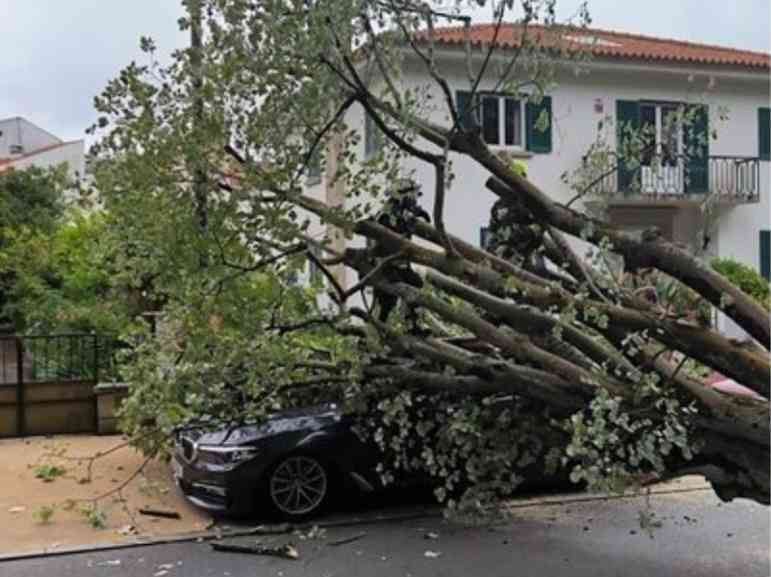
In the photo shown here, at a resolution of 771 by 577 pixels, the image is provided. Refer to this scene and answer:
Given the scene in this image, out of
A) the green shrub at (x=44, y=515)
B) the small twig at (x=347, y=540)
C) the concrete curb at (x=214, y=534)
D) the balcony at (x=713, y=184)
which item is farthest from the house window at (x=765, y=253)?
the green shrub at (x=44, y=515)

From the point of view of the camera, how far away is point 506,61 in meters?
5.34

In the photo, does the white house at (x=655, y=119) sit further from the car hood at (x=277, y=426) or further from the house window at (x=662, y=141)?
the house window at (x=662, y=141)

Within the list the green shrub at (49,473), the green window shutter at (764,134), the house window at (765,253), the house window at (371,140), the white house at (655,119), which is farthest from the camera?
the house window at (765,253)

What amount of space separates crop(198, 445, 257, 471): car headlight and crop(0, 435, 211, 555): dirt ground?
554 millimetres

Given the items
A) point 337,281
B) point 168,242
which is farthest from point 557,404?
point 168,242

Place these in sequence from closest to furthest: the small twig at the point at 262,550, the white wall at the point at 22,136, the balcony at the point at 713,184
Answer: the small twig at the point at 262,550 → the balcony at the point at 713,184 → the white wall at the point at 22,136

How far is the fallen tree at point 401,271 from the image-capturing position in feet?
15.8

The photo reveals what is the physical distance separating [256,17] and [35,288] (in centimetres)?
1160

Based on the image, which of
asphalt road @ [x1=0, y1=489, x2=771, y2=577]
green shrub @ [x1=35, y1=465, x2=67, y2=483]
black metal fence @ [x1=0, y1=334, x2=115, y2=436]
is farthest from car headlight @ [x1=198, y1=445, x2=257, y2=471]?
black metal fence @ [x1=0, y1=334, x2=115, y2=436]

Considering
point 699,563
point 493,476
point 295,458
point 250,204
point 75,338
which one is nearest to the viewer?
point 250,204

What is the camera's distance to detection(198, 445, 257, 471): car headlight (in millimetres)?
7375

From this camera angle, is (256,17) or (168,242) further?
(168,242)

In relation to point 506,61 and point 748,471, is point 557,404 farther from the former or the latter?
point 506,61

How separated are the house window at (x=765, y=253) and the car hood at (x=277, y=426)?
1467 cm
